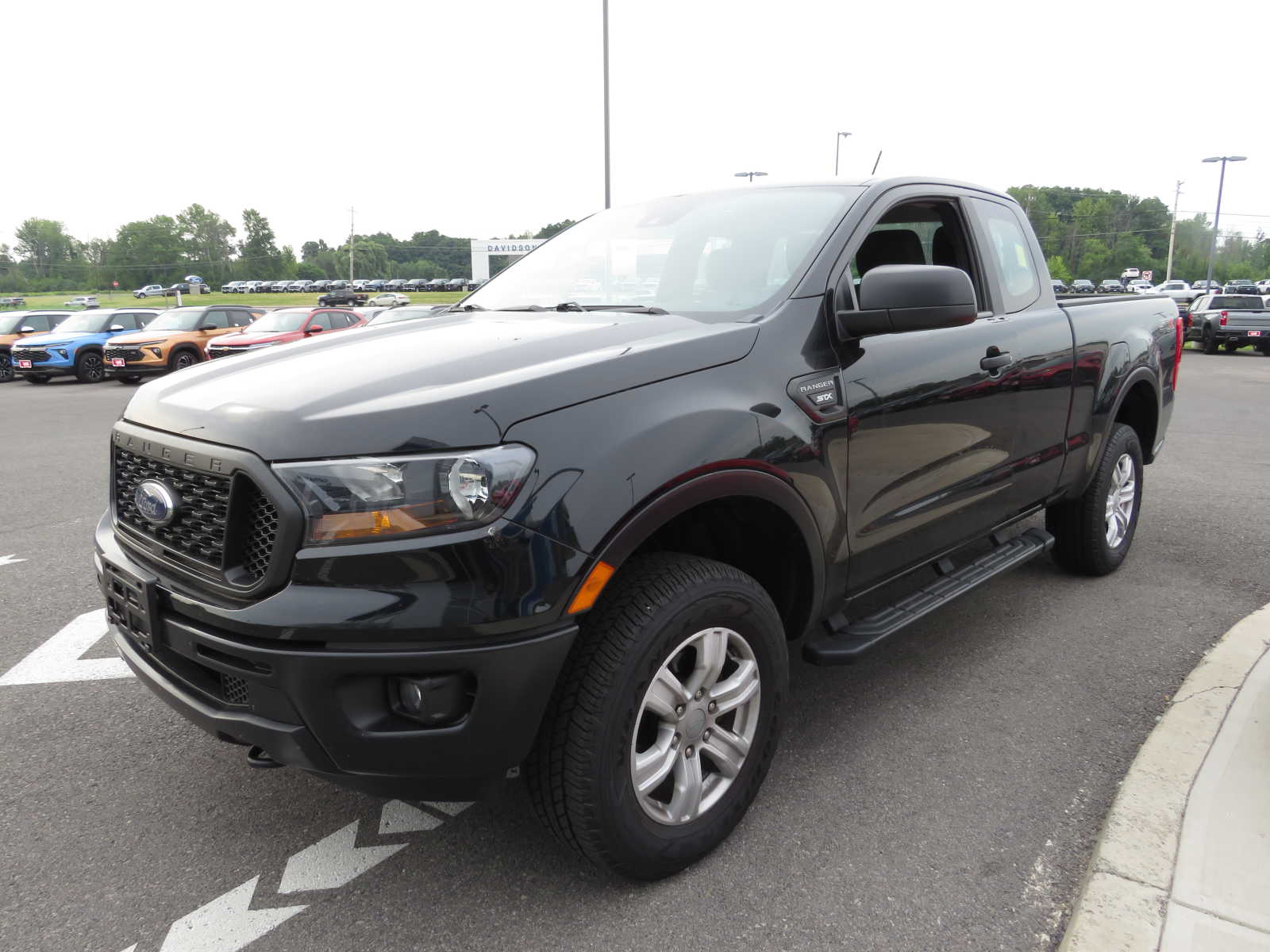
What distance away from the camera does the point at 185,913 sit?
7.19 feet

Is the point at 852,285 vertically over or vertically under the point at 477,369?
over

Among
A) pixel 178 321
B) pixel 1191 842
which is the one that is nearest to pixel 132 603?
pixel 1191 842

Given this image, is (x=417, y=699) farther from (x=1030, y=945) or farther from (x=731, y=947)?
(x=1030, y=945)

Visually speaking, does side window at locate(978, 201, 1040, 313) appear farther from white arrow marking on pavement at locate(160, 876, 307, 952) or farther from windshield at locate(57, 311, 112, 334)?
windshield at locate(57, 311, 112, 334)

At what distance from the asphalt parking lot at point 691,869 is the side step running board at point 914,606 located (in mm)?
389

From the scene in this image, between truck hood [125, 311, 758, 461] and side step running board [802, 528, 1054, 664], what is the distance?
100 centimetres

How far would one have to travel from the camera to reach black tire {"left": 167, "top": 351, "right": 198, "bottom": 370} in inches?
722

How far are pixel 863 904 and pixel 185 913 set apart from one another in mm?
1657

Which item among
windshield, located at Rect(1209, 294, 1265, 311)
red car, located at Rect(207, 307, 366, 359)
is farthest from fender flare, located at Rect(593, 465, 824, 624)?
windshield, located at Rect(1209, 294, 1265, 311)

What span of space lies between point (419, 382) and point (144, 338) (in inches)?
736

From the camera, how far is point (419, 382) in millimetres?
2092

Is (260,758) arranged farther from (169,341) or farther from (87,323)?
(87,323)

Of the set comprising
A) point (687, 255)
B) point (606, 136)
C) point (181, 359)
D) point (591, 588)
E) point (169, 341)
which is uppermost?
point (606, 136)

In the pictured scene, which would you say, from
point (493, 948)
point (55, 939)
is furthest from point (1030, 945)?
point (55, 939)
